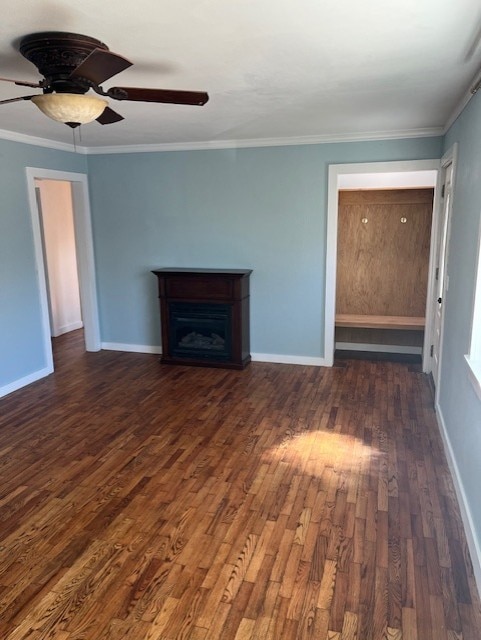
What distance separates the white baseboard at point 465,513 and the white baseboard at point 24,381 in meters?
3.82

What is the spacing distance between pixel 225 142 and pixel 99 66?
3164mm

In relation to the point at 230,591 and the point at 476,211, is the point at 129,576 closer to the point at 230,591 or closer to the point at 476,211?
the point at 230,591

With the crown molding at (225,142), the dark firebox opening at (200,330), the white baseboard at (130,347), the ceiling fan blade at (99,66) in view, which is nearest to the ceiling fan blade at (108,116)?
the ceiling fan blade at (99,66)

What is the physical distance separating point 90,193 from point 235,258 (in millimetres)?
1940

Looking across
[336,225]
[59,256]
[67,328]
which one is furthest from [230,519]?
[59,256]

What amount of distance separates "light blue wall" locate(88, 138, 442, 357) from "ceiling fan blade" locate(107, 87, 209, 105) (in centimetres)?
266

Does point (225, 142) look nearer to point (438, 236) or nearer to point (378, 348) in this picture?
point (438, 236)

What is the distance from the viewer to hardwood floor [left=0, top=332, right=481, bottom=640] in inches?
75.3

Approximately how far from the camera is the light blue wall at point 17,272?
4.35 m

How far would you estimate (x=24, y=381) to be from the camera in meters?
4.67

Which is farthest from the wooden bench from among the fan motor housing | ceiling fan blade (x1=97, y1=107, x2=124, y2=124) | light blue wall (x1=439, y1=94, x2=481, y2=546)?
the fan motor housing

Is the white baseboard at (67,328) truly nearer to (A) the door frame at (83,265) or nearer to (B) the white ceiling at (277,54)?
(A) the door frame at (83,265)

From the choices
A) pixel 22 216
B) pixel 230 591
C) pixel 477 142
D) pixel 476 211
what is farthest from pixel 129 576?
pixel 22 216

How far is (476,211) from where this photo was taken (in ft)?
8.51
